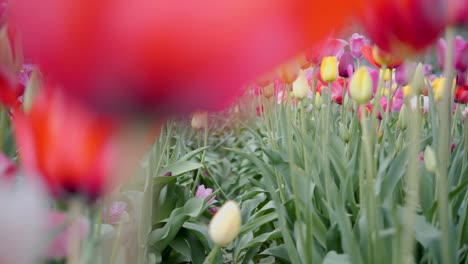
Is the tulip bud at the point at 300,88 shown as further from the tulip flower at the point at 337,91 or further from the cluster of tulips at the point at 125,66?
the cluster of tulips at the point at 125,66

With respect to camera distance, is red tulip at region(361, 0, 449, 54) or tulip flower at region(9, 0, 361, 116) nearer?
tulip flower at region(9, 0, 361, 116)

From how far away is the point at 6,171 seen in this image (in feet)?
0.66

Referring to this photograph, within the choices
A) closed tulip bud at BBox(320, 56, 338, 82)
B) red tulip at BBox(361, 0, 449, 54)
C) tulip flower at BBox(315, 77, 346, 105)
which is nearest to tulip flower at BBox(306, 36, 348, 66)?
closed tulip bud at BBox(320, 56, 338, 82)

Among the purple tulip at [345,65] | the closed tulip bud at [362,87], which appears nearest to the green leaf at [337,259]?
the closed tulip bud at [362,87]

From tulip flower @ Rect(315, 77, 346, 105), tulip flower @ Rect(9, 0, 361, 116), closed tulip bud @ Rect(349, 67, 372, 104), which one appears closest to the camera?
tulip flower @ Rect(9, 0, 361, 116)

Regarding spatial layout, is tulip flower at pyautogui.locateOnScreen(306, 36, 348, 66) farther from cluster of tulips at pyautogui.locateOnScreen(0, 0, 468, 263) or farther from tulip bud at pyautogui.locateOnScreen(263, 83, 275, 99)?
→ cluster of tulips at pyautogui.locateOnScreen(0, 0, 468, 263)

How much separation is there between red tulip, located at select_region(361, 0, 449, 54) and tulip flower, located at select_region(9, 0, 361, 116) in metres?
0.12

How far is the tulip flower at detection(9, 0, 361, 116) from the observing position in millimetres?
144

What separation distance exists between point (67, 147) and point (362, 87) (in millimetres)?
350

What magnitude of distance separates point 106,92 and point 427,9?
197mm

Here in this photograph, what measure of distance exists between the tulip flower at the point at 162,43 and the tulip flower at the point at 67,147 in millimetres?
11

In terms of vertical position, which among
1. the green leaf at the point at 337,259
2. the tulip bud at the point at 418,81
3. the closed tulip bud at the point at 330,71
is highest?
the closed tulip bud at the point at 330,71

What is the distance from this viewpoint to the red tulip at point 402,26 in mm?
271

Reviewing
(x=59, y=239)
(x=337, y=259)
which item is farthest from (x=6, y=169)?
(x=337, y=259)
